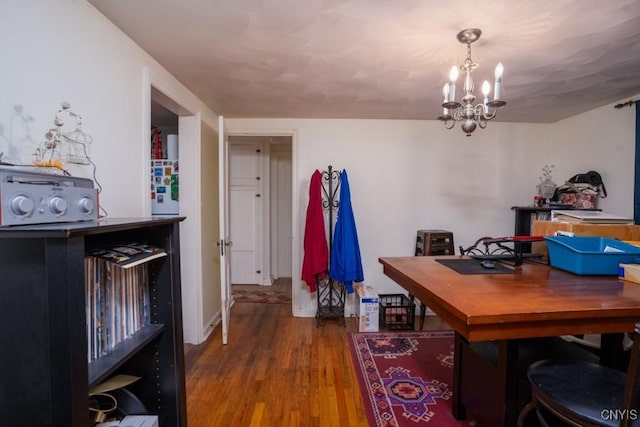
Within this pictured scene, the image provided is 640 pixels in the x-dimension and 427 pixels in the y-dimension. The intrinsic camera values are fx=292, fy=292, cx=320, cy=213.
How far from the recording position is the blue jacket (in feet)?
9.74

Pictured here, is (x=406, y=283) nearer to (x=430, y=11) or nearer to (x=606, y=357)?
(x=606, y=357)

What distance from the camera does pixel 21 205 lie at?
73 centimetres

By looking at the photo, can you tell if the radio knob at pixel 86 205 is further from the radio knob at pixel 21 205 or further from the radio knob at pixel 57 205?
the radio knob at pixel 21 205

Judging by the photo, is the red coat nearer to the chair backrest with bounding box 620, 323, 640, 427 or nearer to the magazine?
the magazine

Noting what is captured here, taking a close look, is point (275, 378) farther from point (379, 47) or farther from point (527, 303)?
point (379, 47)

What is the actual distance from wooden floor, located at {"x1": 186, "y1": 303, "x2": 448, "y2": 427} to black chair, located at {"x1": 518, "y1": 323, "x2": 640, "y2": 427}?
3.42ft

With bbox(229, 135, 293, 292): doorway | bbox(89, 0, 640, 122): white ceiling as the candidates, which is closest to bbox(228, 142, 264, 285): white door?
bbox(229, 135, 293, 292): doorway

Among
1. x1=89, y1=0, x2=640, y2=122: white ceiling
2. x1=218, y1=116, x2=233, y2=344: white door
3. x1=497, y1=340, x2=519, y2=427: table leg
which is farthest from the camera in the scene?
x1=218, y1=116, x2=233, y2=344: white door

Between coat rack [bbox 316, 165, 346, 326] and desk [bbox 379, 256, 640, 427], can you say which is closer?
desk [bbox 379, 256, 640, 427]

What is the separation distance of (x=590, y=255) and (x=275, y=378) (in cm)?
205

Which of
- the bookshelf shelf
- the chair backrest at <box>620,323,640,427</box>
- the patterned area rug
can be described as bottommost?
the patterned area rug

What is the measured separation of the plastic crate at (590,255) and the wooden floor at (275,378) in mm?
1420

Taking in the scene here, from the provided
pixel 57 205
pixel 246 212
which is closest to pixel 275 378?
pixel 57 205

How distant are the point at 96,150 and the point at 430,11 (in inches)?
69.6
